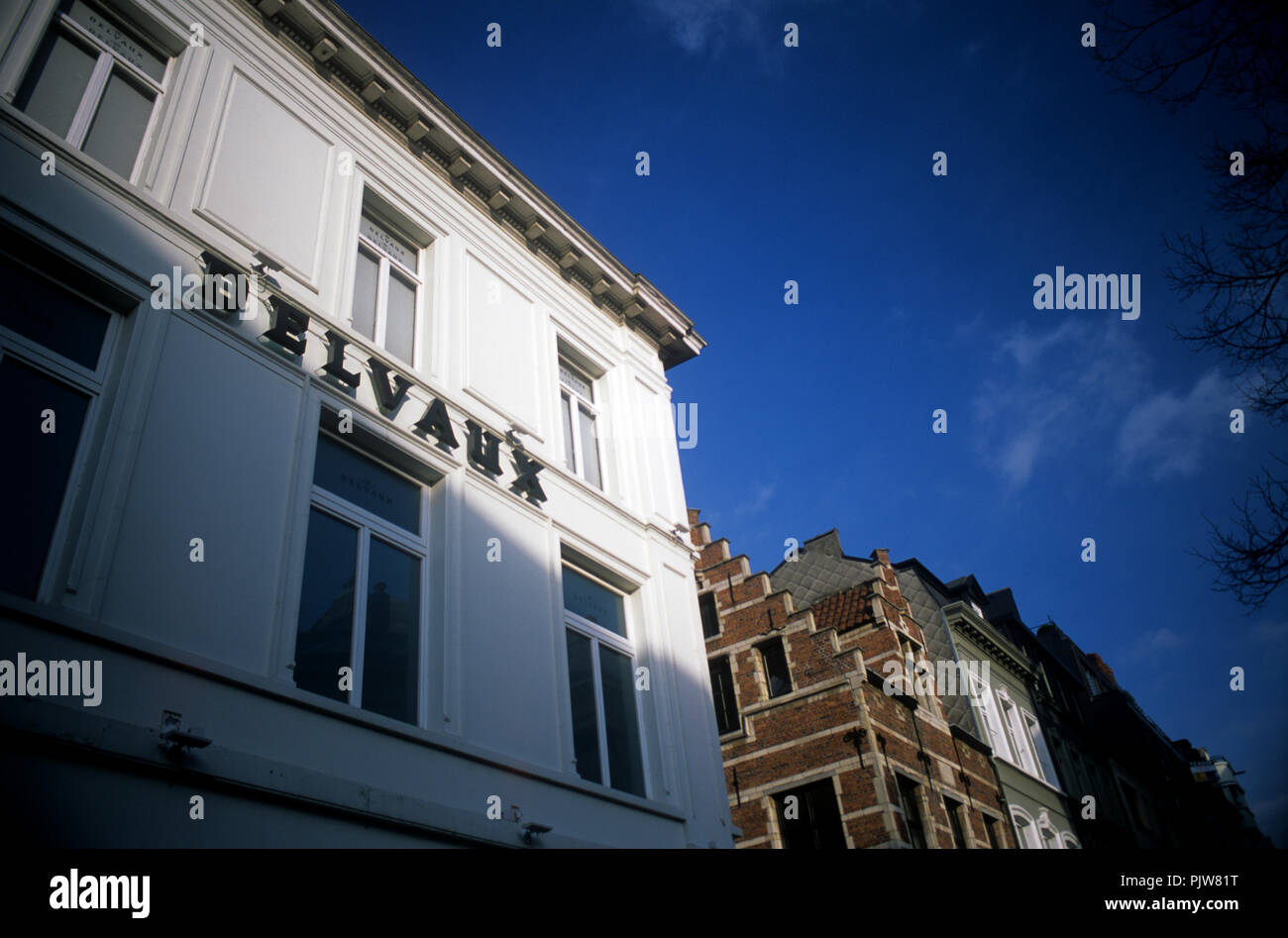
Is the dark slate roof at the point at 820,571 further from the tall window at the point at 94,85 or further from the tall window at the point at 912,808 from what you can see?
the tall window at the point at 94,85

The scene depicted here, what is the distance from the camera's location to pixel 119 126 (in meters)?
7.61

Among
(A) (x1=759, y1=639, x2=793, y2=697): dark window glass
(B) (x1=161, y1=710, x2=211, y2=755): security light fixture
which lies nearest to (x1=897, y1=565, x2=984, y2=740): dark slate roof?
(A) (x1=759, y1=639, x2=793, y2=697): dark window glass

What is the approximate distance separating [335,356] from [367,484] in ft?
4.00

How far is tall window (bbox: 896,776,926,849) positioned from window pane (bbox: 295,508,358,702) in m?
13.7

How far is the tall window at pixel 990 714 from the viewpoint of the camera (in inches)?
958

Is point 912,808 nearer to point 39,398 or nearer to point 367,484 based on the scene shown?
point 367,484

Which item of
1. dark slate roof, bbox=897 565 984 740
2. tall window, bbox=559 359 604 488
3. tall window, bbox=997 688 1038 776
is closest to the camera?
tall window, bbox=559 359 604 488

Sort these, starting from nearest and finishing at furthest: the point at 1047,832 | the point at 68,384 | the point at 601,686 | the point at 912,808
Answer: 1. the point at 68,384
2. the point at 601,686
3. the point at 912,808
4. the point at 1047,832

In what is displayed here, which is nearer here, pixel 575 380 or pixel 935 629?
pixel 575 380

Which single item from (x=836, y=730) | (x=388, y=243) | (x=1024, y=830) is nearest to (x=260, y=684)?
(x=388, y=243)

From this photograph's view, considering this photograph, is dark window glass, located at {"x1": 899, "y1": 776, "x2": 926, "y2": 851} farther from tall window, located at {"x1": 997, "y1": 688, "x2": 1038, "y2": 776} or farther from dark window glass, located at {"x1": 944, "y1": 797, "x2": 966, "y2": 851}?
tall window, located at {"x1": 997, "y1": 688, "x2": 1038, "y2": 776}

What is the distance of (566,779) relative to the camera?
780cm

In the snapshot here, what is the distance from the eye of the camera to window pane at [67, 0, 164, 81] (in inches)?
308
